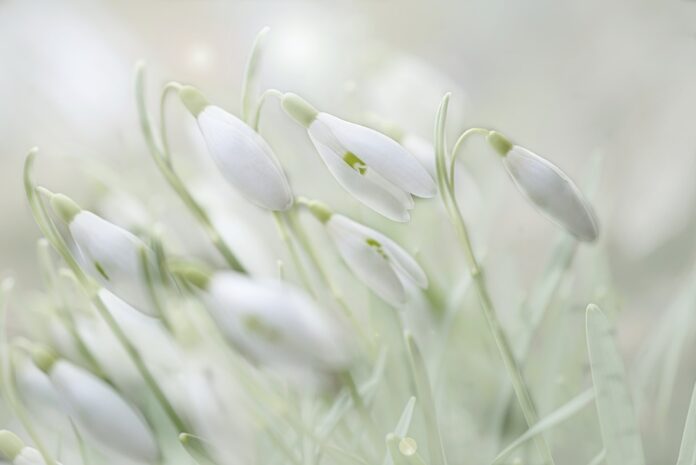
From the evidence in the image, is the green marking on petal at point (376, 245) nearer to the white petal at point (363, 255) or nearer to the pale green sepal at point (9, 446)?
the white petal at point (363, 255)

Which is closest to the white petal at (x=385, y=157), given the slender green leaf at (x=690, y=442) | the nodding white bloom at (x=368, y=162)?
the nodding white bloom at (x=368, y=162)

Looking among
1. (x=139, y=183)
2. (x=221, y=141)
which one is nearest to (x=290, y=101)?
(x=221, y=141)

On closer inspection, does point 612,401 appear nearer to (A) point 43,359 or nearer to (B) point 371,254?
(B) point 371,254

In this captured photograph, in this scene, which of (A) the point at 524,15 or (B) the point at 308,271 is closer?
(B) the point at 308,271

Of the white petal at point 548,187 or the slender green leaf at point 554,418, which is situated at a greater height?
the white petal at point 548,187

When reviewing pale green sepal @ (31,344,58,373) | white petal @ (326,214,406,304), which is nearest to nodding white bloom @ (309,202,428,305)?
white petal @ (326,214,406,304)

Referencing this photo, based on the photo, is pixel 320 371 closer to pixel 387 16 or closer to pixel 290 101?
pixel 290 101

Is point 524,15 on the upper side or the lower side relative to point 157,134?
upper
